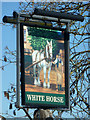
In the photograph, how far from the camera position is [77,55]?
7578 millimetres

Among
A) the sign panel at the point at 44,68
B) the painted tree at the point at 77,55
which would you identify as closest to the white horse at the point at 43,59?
the sign panel at the point at 44,68

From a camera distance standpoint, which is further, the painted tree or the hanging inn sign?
the painted tree

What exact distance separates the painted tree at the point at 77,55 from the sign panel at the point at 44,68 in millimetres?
2650

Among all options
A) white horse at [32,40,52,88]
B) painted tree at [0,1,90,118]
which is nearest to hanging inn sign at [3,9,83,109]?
white horse at [32,40,52,88]

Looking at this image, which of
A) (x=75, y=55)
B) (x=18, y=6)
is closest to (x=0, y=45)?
(x=18, y=6)

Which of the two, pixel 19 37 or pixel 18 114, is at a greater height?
pixel 19 37

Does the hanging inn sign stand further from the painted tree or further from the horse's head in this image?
the painted tree

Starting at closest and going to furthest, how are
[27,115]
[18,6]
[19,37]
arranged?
[19,37] < [27,115] < [18,6]

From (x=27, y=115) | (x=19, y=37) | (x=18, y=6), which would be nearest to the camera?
(x=19, y=37)

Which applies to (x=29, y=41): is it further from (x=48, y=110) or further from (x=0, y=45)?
(x=0, y=45)

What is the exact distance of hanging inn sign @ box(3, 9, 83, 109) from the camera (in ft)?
14.2

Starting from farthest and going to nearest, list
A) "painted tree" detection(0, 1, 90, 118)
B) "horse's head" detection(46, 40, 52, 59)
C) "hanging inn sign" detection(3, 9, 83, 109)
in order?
"painted tree" detection(0, 1, 90, 118) < "horse's head" detection(46, 40, 52, 59) < "hanging inn sign" detection(3, 9, 83, 109)

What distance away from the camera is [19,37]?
436cm

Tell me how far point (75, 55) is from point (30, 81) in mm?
3233
